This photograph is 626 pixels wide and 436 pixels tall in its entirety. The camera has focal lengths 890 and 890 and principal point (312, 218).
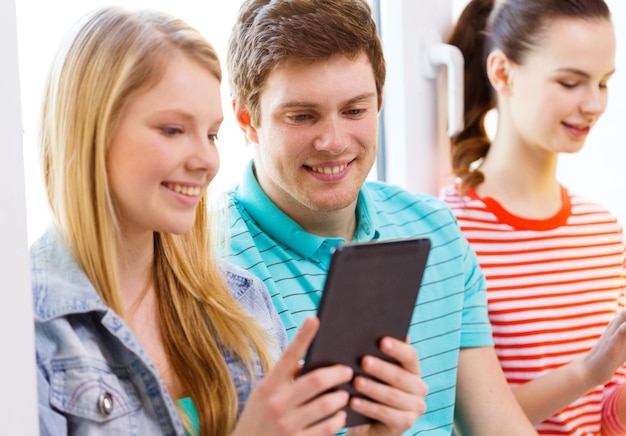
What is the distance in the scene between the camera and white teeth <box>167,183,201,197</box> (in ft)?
2.92

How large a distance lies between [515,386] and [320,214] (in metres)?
0.51

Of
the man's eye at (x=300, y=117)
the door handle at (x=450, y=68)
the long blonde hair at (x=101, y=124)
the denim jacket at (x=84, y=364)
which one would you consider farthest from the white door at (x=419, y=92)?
the denim jacket at (x=84, y=364)

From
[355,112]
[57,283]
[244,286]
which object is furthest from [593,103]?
[57,283]

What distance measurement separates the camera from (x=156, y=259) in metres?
1.01

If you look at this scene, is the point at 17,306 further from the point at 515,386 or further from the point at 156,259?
the point at 515,386

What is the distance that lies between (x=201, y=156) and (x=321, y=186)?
1.00 feet

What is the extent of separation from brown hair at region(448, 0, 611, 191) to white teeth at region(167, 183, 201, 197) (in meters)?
0.75

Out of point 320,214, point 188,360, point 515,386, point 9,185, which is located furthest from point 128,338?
point 515,386

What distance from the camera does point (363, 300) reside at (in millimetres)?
819

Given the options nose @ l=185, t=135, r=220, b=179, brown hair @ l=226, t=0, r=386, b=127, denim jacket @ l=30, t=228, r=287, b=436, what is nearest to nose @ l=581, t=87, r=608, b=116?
brown hair @ l=226, t=0, r=386, b=127

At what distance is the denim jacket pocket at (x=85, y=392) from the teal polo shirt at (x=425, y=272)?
34 cm

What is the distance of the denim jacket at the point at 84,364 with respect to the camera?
0.82m

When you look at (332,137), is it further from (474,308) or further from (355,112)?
(474,308)

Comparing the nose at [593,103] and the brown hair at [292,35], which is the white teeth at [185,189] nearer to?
the brown hair at [292,35]
